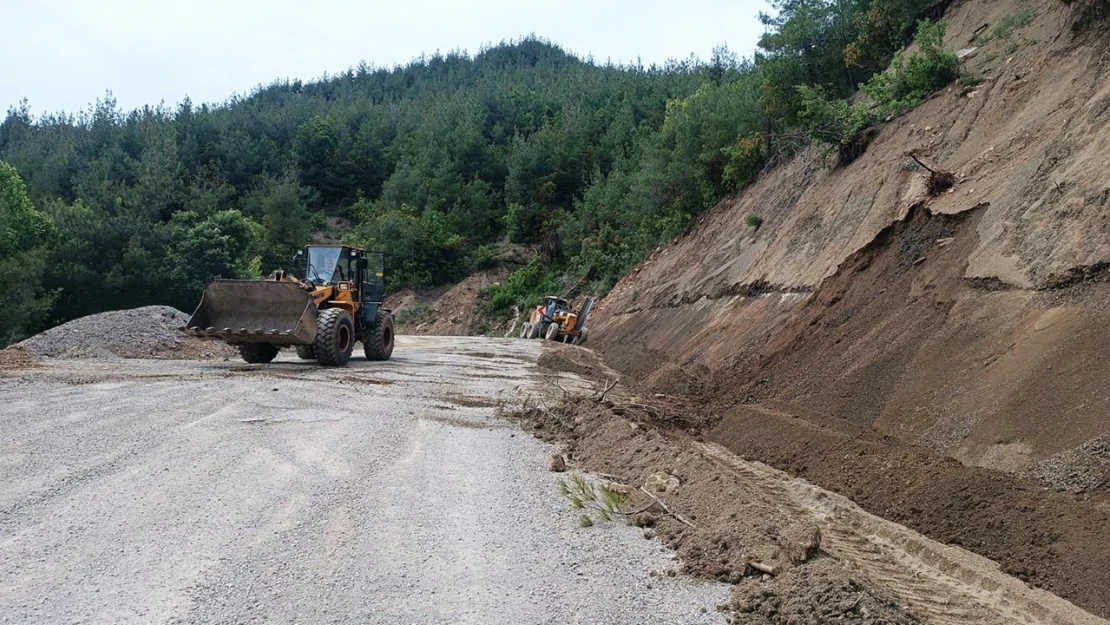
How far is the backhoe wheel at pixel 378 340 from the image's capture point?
18984 mm

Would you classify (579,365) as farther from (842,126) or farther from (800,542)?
(800,542)

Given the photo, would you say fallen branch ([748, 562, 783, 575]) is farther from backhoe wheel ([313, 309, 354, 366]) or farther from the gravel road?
backhoe wheel ([313, 309, 354, 366])

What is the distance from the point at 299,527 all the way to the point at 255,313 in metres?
11.0

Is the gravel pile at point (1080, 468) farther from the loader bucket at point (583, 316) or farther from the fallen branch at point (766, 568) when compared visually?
the loader bucket at point (583, 316)

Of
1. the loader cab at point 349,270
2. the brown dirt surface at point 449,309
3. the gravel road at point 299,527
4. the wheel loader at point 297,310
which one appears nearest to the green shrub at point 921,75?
the gravel road at point 299,527

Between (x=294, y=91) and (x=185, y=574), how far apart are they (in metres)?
160

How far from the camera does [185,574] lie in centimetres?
484

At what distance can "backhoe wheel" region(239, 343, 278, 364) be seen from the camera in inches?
688

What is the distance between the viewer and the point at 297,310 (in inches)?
617

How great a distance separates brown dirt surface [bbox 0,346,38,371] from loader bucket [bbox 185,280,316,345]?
11.6 ft

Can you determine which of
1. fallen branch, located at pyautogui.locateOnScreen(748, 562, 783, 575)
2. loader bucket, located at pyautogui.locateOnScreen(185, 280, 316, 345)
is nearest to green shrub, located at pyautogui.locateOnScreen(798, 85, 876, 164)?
loader bucket, located at pyautogui.locateOnScreen(185, 280, 316, 345)

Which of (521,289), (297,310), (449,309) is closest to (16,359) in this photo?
(297,310)

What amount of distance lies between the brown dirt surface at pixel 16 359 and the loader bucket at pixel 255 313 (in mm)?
3523

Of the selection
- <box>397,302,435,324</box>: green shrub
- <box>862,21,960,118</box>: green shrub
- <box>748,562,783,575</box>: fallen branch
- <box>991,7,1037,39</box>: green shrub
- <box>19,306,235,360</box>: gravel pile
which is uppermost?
<box>991,7,1037,39</box>: green shrub
